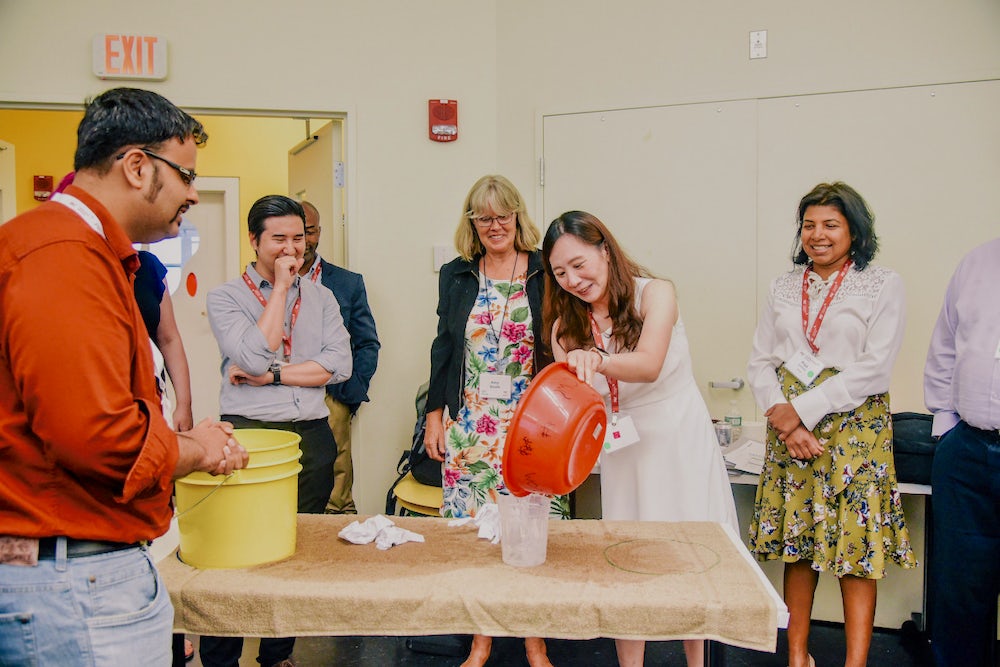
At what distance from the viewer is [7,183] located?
4.93 meters

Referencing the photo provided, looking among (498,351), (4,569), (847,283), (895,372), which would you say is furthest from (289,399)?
(895,372)

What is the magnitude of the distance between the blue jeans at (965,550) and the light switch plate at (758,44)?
161 centimetres

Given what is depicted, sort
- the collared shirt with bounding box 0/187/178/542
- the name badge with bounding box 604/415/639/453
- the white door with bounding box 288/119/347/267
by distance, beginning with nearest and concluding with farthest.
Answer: the collared shirt with bounding box 0/187/178/542 → the name badge with bounding box 604/415/639/453 → the white door with bounding box 288/119/347/267

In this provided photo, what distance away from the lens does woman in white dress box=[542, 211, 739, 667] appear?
2.03 meters

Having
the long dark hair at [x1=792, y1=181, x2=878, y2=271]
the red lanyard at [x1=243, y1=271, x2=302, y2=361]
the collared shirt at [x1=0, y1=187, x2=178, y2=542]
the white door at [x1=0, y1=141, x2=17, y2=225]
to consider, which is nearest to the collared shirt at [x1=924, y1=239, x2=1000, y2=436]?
the long dark hair at [x1=792, y1=181, x2=878, y2=271]

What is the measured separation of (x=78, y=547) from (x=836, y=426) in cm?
203

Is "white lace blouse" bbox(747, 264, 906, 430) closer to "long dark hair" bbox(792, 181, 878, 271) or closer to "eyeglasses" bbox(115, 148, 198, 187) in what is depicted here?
"long dark hair" bbox(792, 181, 878, 271)

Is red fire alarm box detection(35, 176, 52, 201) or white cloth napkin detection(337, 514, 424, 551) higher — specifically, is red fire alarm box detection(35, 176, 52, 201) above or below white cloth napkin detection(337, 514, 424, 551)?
above

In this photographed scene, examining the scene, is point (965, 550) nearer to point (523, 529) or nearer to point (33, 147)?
point (523, 529)

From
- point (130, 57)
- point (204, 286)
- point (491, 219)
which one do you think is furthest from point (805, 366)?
point (204, 286)

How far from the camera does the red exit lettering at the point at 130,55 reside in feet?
10.5

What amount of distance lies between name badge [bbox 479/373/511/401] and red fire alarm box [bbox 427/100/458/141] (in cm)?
137

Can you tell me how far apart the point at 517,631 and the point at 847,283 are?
5.19 feet

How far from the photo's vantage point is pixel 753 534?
8.22 ft
